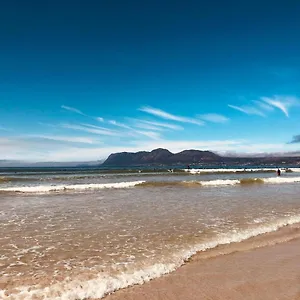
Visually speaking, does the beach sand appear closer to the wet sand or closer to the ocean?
the wet sand

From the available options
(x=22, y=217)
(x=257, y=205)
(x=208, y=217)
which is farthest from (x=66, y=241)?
(x=257, y=205)

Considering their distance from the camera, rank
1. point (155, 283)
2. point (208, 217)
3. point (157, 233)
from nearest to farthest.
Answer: point (155, 283) → point (157, 233) → point (208, 217)

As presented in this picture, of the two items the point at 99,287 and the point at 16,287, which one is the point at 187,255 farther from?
the point at 16,287

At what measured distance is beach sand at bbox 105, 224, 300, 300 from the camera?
17.9ft

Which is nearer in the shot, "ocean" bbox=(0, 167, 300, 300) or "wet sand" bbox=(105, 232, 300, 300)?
"wet sand" bbox=(105, 232, 300, 300)

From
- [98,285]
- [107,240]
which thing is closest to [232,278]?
[98,285]

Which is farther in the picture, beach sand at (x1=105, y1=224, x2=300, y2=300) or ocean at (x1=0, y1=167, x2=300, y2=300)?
ocean at (x1=0, y1=167, x2=300, y2=300)

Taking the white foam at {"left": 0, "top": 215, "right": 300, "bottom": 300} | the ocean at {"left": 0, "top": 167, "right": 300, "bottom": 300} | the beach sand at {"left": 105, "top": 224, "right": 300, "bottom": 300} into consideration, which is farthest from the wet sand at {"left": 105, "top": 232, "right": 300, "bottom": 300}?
the ocean at {"left": 0, "top": 167, "right": 300, "bottom": 300}

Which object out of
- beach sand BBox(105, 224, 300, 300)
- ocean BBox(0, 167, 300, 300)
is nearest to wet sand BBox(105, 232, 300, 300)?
beach sand BBox(105, 224, 300, 300)

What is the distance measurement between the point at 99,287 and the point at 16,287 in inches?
61.4

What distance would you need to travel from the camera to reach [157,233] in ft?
33.2

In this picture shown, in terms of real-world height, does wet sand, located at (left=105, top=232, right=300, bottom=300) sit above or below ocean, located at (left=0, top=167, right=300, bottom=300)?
below

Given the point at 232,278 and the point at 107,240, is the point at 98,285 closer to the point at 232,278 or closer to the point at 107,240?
the point at 232,278

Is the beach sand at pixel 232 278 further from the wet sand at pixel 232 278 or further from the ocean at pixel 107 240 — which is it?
the ocean at pixel 107 240
